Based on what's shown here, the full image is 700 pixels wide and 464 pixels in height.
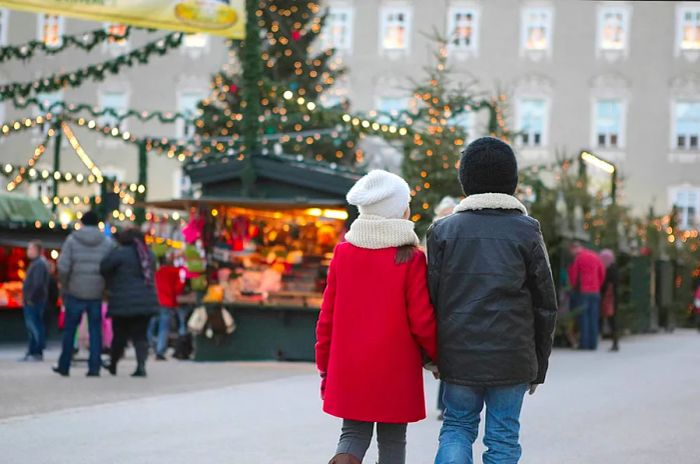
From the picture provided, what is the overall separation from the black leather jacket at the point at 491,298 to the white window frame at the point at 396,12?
45.8 m

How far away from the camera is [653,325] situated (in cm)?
3412

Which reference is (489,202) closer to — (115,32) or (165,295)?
(165,295)

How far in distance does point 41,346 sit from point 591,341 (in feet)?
31.2

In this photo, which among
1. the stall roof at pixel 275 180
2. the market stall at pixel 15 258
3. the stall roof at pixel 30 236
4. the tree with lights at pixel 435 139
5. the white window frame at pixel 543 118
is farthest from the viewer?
the white window frame at pixel 543 118

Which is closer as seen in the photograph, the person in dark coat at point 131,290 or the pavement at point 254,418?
the pavement at point 254,418

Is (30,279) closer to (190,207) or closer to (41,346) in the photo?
(41,346)

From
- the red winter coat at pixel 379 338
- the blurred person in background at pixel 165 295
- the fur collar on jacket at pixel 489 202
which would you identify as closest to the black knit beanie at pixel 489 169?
the fur collar on jacket at pixel 489 202

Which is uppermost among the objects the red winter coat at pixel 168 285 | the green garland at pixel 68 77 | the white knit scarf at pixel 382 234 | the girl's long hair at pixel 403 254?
the green garland at pixel 68 77

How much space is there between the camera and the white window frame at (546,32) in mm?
51500

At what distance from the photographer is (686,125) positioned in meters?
51.8

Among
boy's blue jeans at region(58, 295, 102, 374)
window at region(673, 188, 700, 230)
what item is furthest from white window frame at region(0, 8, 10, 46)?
boy's blue jeans at region(58, 295, 102, 374)

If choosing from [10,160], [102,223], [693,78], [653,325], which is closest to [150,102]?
[10,160]

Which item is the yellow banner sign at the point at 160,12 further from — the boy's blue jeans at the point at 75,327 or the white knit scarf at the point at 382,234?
the white knit scarf at the point at 382,234

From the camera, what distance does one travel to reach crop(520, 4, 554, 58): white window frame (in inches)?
2028
